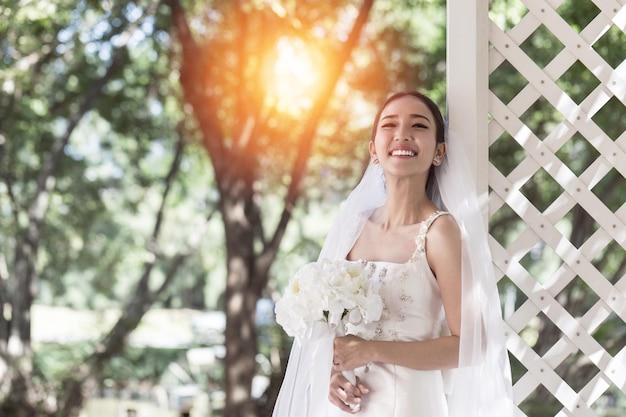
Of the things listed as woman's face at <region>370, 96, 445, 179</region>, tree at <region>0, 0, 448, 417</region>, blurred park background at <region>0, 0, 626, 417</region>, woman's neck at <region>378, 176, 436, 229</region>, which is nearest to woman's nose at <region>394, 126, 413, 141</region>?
woman's face at <region>370, 96, 445, 179</region>

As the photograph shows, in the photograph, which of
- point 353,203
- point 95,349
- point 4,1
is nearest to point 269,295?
point 95,349

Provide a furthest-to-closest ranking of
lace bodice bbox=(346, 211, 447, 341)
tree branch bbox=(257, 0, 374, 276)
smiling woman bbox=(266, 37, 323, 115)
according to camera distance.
→ smiling woman bbox=(266, 37, 323, 115), tree branch bbox=(257, 0, 374, 276), lace bodice bbox=(346, 211, 447, 341)

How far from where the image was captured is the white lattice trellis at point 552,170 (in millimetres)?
2002

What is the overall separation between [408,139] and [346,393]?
607 mm

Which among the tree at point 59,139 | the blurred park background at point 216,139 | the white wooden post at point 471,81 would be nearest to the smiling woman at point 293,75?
the blurred park background at point 216,139

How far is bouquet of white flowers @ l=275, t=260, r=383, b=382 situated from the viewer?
69.8 inches

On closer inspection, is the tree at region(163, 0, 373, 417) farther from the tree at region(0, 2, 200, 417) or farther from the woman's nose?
the woman's nose

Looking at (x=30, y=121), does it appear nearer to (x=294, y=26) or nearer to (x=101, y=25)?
(x=101, y=25)

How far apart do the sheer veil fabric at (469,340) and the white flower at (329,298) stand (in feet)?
0.26

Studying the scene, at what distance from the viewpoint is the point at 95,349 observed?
8.85m

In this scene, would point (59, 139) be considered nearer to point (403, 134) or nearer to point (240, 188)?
point (240, 188)

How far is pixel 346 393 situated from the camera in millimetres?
1884

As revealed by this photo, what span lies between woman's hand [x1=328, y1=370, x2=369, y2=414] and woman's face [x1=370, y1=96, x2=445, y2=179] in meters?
0.50

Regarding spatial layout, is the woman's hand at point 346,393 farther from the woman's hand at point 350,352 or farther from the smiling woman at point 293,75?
the smiling woman at point 293,75
